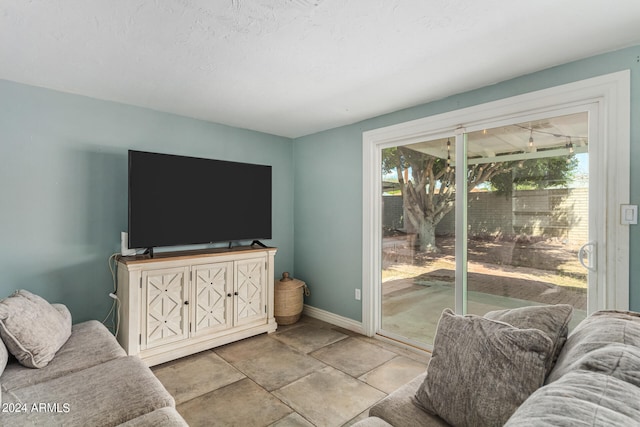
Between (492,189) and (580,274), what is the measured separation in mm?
814

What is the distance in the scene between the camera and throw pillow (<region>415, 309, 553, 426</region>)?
102cm

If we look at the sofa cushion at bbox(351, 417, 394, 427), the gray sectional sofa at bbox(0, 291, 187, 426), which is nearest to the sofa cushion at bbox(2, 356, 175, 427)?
the gray sectional sofa at bbox(0, 291, 187, 426)

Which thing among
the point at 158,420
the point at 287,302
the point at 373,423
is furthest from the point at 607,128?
the point at 287,302

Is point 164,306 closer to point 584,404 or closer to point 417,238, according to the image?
point 417,238

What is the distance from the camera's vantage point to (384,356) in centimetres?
280

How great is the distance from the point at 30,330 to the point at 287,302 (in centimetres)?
222

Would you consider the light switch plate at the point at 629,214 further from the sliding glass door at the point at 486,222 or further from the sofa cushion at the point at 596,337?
the sofa cushion at the point at 596,337

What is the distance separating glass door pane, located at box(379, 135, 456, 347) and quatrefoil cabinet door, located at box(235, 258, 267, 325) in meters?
1.27

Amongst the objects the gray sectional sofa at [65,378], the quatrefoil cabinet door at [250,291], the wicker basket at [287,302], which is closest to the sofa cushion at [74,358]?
the gray sectional sofa at [65,378]

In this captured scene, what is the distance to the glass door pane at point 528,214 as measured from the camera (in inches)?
83.6

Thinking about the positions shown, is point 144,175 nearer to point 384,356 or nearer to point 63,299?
point 63,299

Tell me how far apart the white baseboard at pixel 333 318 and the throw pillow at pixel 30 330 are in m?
2.45

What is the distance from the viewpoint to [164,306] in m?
2.69

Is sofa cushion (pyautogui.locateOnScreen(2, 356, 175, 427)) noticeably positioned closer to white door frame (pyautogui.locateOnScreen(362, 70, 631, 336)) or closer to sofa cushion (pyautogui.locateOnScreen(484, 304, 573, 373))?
sofa cushion (pyautogui.locateOnScreen(484, 304, 573, 373))
